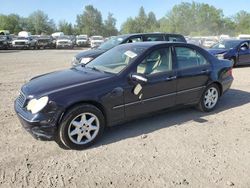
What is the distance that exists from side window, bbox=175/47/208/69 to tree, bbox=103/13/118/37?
314ft

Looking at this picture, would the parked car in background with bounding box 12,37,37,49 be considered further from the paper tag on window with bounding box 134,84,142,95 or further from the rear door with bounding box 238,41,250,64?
the paper tag on window with bounding box 134,84,142,95

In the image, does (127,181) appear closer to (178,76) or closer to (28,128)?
(28,128)

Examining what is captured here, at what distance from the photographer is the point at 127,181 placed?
3504 mm

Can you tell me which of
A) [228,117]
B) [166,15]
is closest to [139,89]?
[228,117]

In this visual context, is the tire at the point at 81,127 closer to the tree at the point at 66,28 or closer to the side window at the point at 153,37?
the side window at the point at 153,37

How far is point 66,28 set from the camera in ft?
282

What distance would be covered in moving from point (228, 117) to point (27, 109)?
12.7 feet

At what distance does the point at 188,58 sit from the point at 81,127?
2656 mm

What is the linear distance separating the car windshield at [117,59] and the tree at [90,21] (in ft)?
300

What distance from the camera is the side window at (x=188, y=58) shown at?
5.50m

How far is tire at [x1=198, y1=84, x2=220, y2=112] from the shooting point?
5992mm

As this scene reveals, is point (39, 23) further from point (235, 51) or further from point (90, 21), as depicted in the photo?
point (235, 51)

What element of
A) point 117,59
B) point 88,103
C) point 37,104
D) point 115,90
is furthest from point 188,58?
point 37,104

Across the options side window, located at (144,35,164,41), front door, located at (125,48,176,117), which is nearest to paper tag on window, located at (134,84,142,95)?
front door, located at (125,48,176,117)
